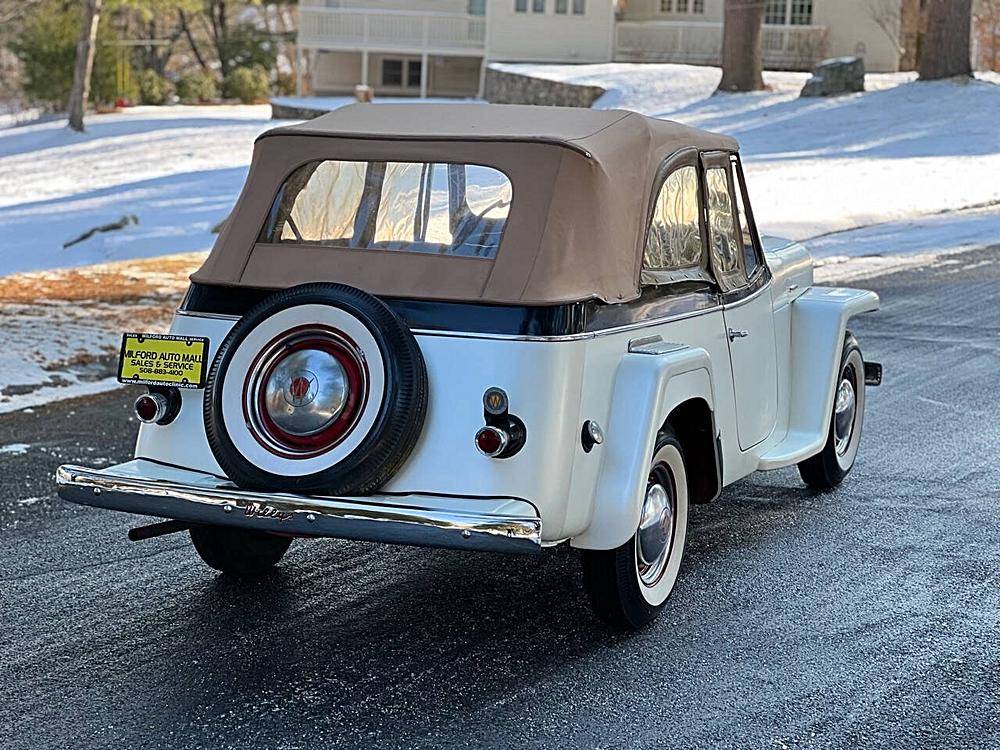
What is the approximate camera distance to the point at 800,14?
41.4 m

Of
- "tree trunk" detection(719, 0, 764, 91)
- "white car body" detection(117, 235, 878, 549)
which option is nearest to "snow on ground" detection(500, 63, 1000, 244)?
"tree trunk" detection(719, 0, 764, 91)

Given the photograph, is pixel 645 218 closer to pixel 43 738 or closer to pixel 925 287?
pixel 43 738

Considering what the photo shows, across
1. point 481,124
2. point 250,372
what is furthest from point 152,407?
point 481,124

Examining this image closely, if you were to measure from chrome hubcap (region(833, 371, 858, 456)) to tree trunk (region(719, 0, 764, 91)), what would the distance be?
86.3 feet

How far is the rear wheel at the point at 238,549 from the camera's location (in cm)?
560

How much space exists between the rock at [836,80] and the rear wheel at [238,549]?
92.4ft

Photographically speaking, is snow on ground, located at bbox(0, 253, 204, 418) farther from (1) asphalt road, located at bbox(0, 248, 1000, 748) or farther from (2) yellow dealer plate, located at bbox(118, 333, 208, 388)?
(2) yellow dealer plate, located at bbox(118, 333, 208, 388)

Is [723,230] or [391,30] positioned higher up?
[391,30]

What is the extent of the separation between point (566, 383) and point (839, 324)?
8.10 feet

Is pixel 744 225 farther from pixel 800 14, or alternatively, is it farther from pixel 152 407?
pixel 800 14

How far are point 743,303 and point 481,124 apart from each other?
1.46 m

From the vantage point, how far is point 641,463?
4883 mm

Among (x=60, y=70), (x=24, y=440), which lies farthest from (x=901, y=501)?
(x=60, y=70)

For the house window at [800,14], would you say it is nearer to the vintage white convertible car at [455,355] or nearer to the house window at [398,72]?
the house window at [398,72]
